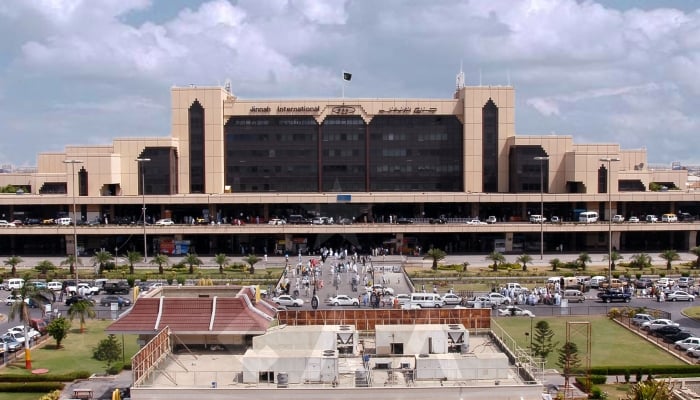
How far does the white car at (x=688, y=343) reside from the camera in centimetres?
5206

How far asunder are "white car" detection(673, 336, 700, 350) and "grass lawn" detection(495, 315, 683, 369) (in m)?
1.28

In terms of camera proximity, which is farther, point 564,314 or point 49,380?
point 564,314

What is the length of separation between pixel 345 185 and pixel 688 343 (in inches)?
2707

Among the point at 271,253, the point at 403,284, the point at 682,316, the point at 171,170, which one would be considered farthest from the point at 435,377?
the point at 171,170

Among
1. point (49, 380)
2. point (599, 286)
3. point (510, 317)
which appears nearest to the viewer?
point (49, 380)

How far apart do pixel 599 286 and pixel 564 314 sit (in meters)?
15.3

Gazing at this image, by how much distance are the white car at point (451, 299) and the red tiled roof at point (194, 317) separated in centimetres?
3765

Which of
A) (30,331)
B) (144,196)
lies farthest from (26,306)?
(144,196)

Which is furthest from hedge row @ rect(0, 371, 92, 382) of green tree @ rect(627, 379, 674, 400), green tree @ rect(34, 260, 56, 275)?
green tree @ rect(34, 260, 56, 275)

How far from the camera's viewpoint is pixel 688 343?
5241cm

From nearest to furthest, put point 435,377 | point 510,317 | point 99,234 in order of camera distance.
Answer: point 435,377 < point 510,317 < point 99,234

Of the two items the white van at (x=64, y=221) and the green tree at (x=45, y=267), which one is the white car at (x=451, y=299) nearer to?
the green tree at (x=45, y=267)

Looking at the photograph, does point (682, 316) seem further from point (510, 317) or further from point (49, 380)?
point (49, 380)

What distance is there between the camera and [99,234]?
102 metres
